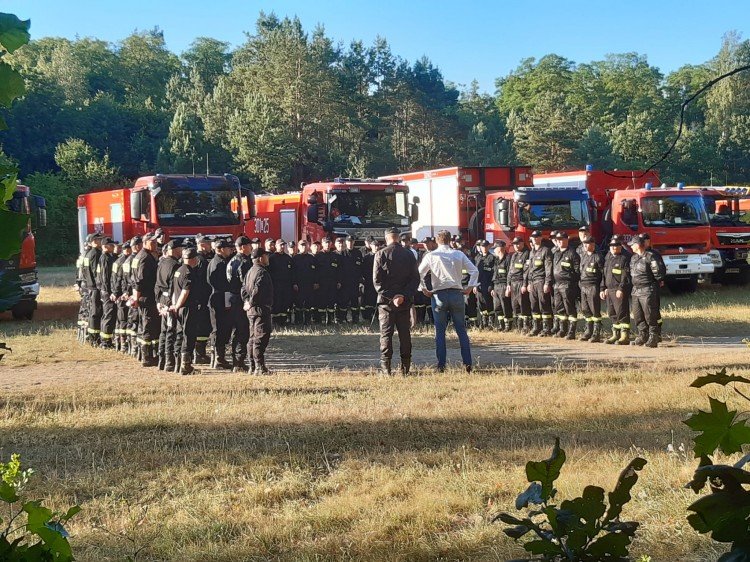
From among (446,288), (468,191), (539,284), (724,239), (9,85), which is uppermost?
(468,191)

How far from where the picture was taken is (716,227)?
23.6 metres

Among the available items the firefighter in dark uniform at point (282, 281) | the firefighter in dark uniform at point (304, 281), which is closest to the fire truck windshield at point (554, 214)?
the firefighter in dark uniform at point (304, 281)

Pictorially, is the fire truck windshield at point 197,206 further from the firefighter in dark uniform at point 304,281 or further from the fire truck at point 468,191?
the fire truck at point 468,191

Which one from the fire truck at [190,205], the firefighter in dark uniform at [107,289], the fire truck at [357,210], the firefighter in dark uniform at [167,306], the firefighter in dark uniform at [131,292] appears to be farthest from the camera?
the fire truck at [357,210]

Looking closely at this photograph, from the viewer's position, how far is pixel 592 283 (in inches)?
650

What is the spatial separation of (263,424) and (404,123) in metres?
60.0

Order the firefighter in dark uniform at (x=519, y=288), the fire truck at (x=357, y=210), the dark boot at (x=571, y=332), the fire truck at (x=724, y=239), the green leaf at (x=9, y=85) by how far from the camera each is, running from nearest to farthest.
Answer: the green leaf at (x=9, y=85)
the dark boot at (x=571, y=332)
the firefighter in dark uniform at (x=519, y=288)
the fire truck at (x=357, y=210)
the fire truck at (x=724, y=239)

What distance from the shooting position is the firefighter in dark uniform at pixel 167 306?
1376 centimetres

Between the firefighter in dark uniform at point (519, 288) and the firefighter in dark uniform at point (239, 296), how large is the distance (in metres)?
6.06

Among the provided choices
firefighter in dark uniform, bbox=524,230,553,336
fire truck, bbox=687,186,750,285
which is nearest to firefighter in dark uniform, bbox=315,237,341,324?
firefighter in dark uniform, bbox=524,230,553,336

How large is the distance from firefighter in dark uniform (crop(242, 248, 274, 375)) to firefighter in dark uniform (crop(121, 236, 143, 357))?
2.21 meters

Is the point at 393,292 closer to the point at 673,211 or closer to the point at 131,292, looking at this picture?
the point at 131,292

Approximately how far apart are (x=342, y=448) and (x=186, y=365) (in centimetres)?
586

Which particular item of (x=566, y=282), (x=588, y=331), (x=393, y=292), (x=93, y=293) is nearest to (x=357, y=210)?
(x=566, y=282)
